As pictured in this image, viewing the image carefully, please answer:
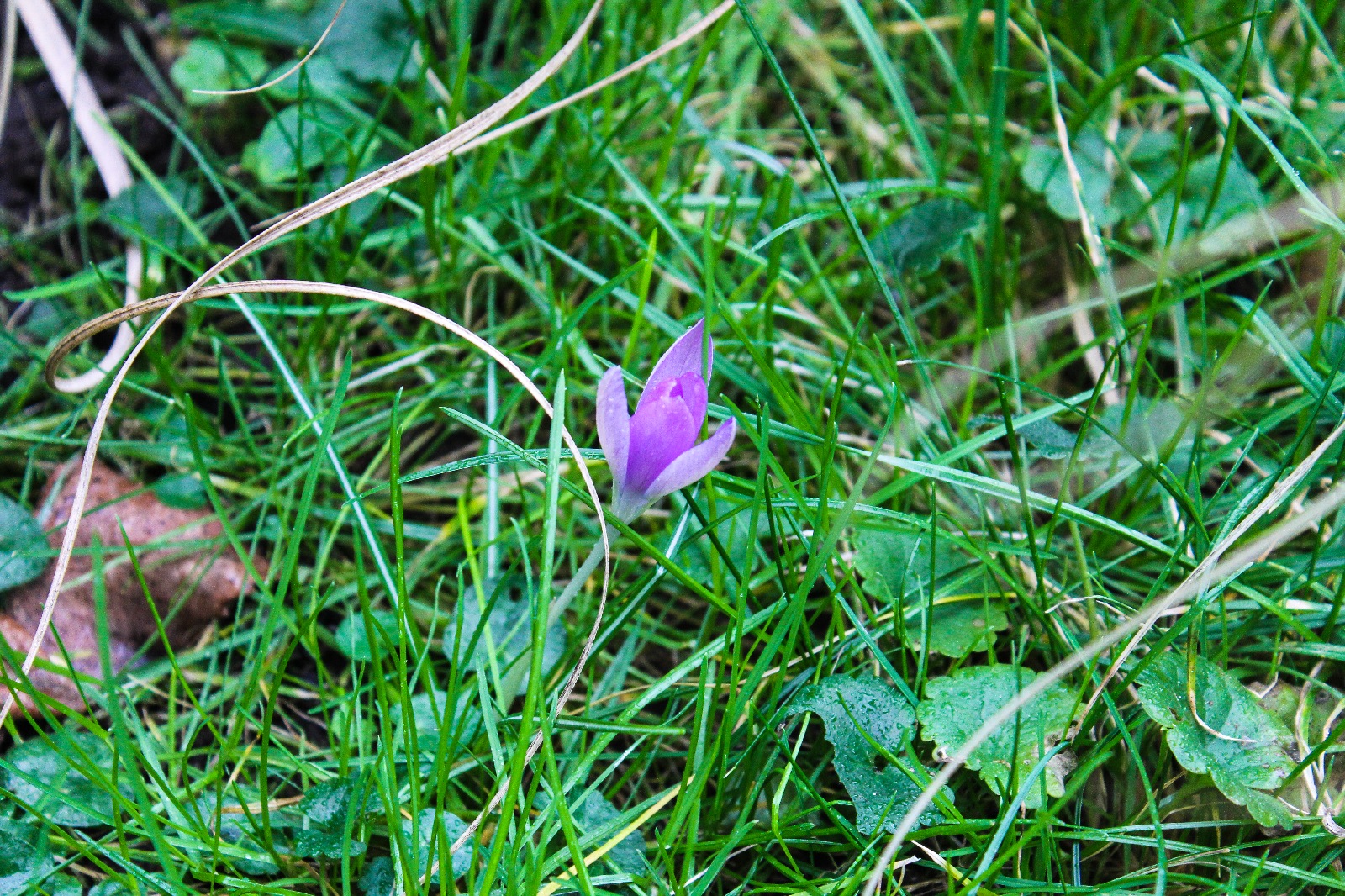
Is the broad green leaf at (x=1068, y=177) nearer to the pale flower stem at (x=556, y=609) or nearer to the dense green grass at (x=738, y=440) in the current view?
the dense green grass at (x=738, y=440)

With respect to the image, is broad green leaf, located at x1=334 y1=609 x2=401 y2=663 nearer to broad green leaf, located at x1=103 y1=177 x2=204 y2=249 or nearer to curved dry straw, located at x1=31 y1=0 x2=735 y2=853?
curved dry straw, located at x1=31 y1=0 x2=735 y2=853

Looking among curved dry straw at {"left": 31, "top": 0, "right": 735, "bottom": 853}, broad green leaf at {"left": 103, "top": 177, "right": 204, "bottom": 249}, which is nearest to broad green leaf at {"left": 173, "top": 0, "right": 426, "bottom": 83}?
broad green leaf at {"left": 103, "top": 177, "right": 204, "bottom": 249}

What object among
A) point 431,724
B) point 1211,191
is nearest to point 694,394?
point 431,724

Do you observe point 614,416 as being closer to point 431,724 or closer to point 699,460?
point 699,460

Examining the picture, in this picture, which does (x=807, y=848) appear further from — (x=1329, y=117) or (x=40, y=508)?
(x=1329, y=117)

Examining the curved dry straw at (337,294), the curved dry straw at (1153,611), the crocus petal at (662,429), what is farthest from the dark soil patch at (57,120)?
the curved dry straw at (1153,611)

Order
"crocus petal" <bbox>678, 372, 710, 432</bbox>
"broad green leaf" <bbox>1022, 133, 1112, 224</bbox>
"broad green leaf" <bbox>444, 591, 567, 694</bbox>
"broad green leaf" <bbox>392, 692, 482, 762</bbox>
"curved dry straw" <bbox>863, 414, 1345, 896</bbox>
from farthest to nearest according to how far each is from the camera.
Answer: "broad green leaf" <bbox>1022, 133, 1112, 224</bbox> → "broad green leaf" <bbox>444, 591, 567, 694</bbox> → "broad green leaf" <bbox>392, 692, 482, 762</bbox> → "crocus petal" <bbox>678, 372, 710, 432</bbox> → "curved dry straw" <bbox>863, 414, 1345, 896</bbox>

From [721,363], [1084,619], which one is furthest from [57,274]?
[1084,619]
